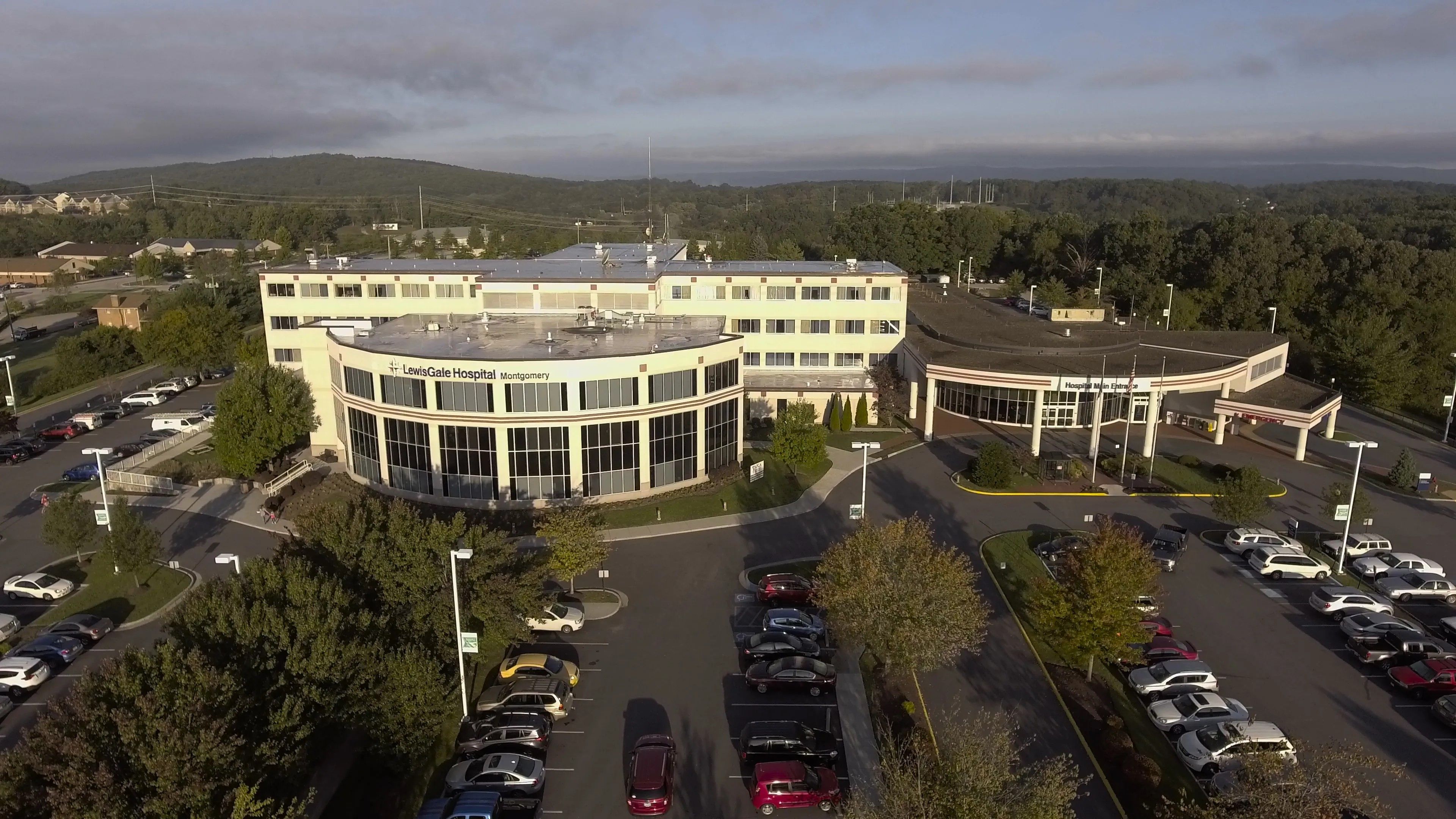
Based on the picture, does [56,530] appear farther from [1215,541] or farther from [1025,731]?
[1215,541]

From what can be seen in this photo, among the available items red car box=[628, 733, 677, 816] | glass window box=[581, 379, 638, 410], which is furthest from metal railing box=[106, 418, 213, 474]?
red car box=[628, 733, 677, 816]

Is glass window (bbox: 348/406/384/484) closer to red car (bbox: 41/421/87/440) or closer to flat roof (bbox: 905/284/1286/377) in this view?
red car (bbox: 41/421/87/440)

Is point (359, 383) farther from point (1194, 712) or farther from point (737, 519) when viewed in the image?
point (1194, 712)

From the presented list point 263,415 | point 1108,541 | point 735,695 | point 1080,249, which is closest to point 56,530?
point 263,415

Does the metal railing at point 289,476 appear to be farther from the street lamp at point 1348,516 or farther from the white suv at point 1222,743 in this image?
the street lamp at point 1348,516

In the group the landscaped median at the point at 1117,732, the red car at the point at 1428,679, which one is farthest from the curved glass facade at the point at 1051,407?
the red car at the point at 1428,679

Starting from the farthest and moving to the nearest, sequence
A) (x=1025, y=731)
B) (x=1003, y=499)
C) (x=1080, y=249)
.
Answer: (x=1080, y=249) → (x=1003, y=499) → (x=1025, y=731)
